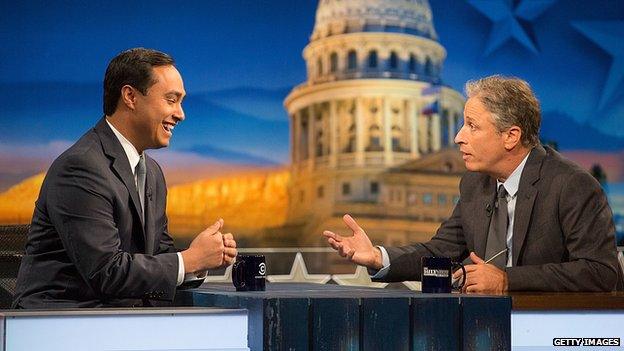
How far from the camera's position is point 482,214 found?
10.2 ft

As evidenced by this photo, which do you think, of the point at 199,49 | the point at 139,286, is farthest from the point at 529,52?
the point at 139,286

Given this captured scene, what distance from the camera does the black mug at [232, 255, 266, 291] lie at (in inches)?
101

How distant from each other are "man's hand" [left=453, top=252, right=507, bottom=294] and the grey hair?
527 mm

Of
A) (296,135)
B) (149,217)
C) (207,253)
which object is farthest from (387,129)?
(207,253)

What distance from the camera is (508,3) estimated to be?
7305 mm

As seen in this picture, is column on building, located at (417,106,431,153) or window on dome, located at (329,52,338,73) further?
column on building, located at (417,106,431,153)

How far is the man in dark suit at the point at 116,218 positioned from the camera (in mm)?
2486

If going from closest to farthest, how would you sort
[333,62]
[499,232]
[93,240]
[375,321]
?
[375,321] → [93,240] → [499,232] → [333,62]

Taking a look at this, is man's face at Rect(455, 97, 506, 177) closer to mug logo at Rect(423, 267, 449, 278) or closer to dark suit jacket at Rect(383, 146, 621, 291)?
dark suit jacket at Rect(383, 146, 621, 291)

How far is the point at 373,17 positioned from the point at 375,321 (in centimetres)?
526

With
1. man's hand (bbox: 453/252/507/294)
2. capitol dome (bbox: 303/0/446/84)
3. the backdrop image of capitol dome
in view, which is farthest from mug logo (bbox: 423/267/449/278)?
capitol dome (bbox: 303/0/446/84)

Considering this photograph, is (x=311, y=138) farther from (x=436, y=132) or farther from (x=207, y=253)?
(x=207, y=253)

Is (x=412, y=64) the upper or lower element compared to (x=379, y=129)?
upper

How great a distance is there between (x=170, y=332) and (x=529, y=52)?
5.50 meters
